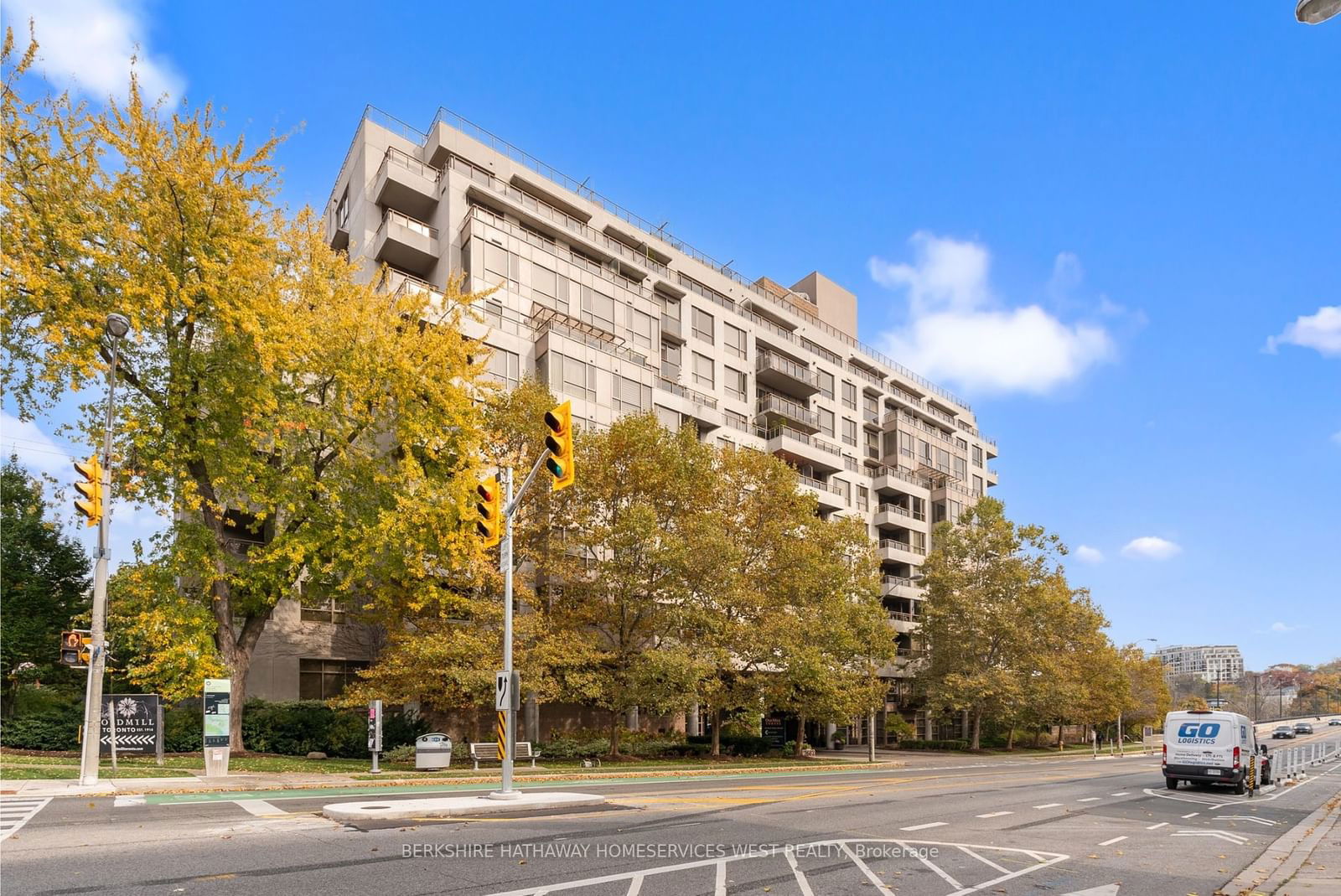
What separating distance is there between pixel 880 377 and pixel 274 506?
2377 inches

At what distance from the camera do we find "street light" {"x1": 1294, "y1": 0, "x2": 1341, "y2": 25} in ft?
20.4

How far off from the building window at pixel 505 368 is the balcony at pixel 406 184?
9.50 metres

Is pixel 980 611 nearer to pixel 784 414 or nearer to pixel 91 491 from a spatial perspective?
pixel 784 414

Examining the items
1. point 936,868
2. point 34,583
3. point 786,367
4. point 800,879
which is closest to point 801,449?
point 786,367

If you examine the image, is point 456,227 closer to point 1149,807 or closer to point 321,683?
point 321,683

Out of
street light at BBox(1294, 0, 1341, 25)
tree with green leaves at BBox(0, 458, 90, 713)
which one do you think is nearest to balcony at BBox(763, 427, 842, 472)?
tree with green leaves at BBox(0, 458, 90, 713)

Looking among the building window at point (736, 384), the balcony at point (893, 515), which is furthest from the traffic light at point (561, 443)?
the balcony at point (893, 515)

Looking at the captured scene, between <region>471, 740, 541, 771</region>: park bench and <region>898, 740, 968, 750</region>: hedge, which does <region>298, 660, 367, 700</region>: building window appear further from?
<region>898, 740, 968, 750</region>: hedge

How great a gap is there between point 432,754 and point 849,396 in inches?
2070

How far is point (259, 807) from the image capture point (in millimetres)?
15297

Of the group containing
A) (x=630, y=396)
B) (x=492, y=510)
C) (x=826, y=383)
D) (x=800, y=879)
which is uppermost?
(x=826, y=383)

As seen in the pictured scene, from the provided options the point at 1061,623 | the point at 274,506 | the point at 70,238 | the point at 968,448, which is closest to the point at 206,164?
the point at 70,238

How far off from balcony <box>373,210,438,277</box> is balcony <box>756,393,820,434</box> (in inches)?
1033

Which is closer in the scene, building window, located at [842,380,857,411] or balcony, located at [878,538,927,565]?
balcony, located at [878,538,927,565]
